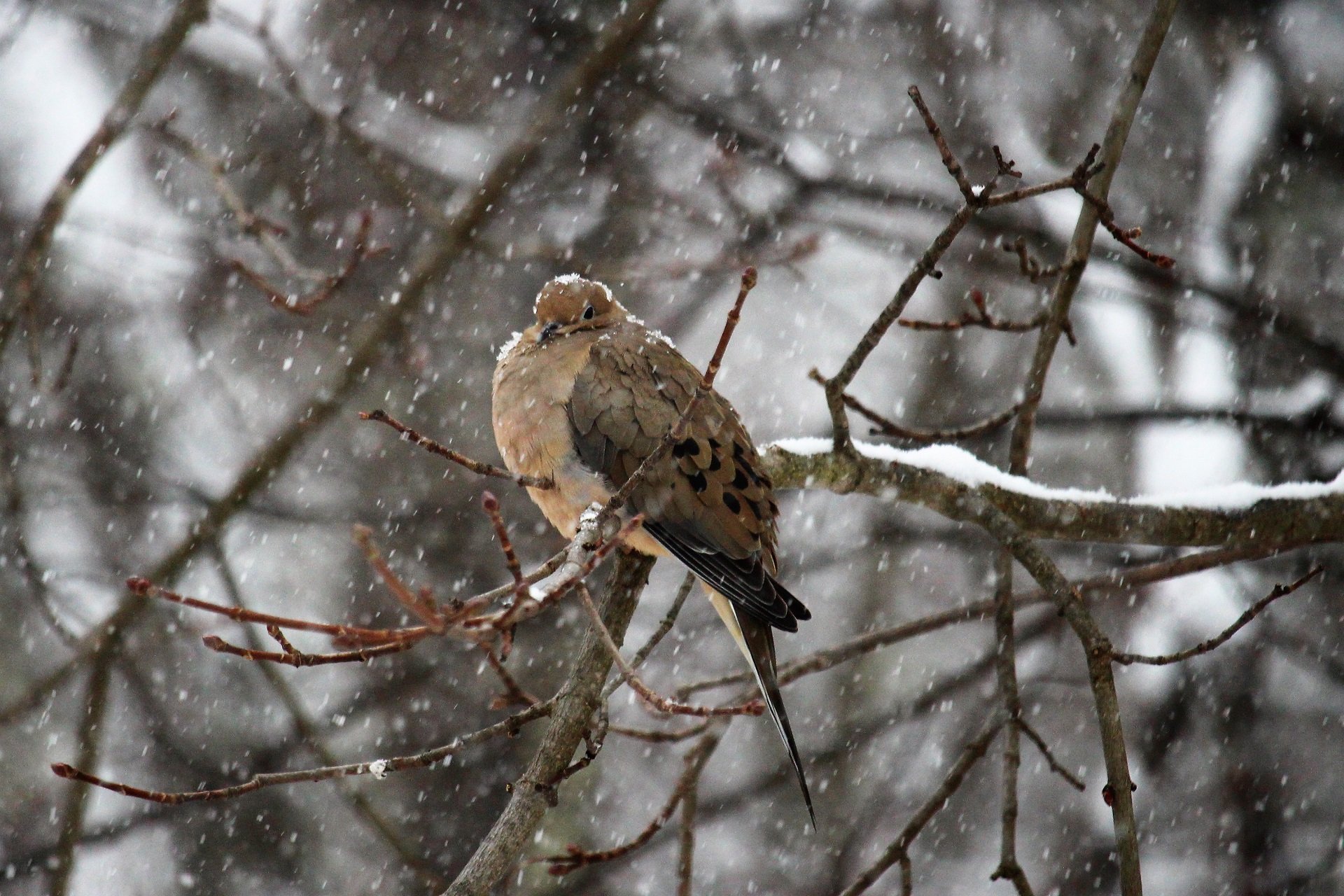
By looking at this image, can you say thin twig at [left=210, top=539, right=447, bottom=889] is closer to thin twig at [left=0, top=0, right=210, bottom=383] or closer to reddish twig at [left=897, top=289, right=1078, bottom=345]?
thin twig at [left=0, top=0, right=210, bottom=383]

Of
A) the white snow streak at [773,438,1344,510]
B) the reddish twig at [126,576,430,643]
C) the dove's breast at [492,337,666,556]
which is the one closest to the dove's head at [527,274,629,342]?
the dove's breast at [492,337,666,556]

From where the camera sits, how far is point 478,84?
667 cm

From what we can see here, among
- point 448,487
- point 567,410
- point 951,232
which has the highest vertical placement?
point 448,487

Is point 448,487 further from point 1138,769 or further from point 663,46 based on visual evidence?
point 1138,769

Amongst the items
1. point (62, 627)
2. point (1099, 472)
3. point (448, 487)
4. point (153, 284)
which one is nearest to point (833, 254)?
point (1099, 472)

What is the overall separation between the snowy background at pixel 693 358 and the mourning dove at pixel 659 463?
6.15ft

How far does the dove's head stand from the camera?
3.72 meters

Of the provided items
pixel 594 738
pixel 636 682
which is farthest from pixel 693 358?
pixel 636 682

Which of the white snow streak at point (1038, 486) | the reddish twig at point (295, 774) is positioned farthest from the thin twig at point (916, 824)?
the reddish twig at point (295, 774)

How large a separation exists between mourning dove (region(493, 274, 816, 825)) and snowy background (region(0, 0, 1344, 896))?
6.15 feet

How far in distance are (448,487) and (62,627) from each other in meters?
2.55

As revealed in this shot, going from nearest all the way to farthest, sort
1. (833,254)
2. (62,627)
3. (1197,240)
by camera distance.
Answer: (62,627) → (1197,240) → (833,254)

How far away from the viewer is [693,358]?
707 centimetres

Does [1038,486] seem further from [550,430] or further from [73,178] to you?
[73,178]
